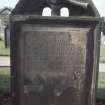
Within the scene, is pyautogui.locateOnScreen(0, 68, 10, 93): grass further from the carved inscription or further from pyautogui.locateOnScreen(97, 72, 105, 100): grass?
pyautogui.locateOnScreen(97, 72, 105, 100): grass

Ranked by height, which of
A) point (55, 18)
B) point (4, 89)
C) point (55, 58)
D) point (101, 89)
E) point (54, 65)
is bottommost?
point (101, 89)

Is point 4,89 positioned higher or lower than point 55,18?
lower

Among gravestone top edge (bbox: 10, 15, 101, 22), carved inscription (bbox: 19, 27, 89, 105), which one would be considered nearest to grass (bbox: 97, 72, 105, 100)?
carved inscription (bbox: 19, 27, 89, 105)

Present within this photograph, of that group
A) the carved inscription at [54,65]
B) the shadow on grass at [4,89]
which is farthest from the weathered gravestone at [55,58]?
the shadow on grass at [4,89]

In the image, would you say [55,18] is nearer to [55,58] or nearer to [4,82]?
[55,58]

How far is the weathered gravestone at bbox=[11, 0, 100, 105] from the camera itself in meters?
4.39

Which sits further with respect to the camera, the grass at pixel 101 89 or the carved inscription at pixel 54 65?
the grass at pixel 101 89

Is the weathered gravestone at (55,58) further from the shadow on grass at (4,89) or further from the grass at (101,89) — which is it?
the grass at (101,89)

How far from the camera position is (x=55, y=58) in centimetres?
446

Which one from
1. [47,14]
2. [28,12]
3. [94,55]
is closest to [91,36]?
[94,55]

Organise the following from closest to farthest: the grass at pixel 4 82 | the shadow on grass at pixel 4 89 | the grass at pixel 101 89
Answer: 1. the shadow on grass at pixel 4 89
2. the grass at pixel 101 89
3. the grass at pixel 4 82

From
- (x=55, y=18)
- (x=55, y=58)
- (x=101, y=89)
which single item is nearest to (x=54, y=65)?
(x=55, y=58)

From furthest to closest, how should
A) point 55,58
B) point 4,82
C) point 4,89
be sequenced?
point 4,82, point 4,89, point 55,58

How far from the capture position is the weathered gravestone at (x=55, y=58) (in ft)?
14.4
